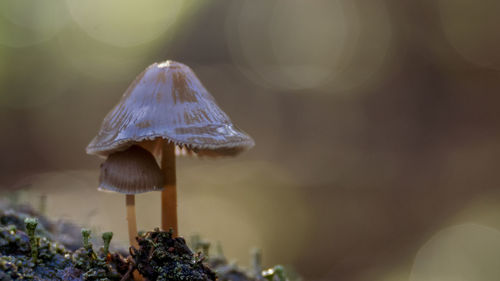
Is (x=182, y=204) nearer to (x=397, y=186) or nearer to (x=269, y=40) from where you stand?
(x=397, y=186)

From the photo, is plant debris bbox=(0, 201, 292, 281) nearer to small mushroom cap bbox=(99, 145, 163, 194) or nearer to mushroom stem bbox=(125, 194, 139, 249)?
mushroom stem bbox=(125, 194, 139, 249)

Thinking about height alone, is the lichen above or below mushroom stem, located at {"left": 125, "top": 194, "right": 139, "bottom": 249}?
below

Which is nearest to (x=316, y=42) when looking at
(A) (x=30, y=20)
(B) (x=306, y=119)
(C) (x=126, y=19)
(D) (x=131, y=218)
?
(B) (x=306, y=119)

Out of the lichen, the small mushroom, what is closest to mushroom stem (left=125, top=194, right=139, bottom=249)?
the small mushroom

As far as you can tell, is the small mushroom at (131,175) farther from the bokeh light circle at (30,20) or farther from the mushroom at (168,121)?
the bokeh light circle at (30,20)

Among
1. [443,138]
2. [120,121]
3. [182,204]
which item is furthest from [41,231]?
[443,138]

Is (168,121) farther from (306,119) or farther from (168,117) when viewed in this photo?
(306,119)
